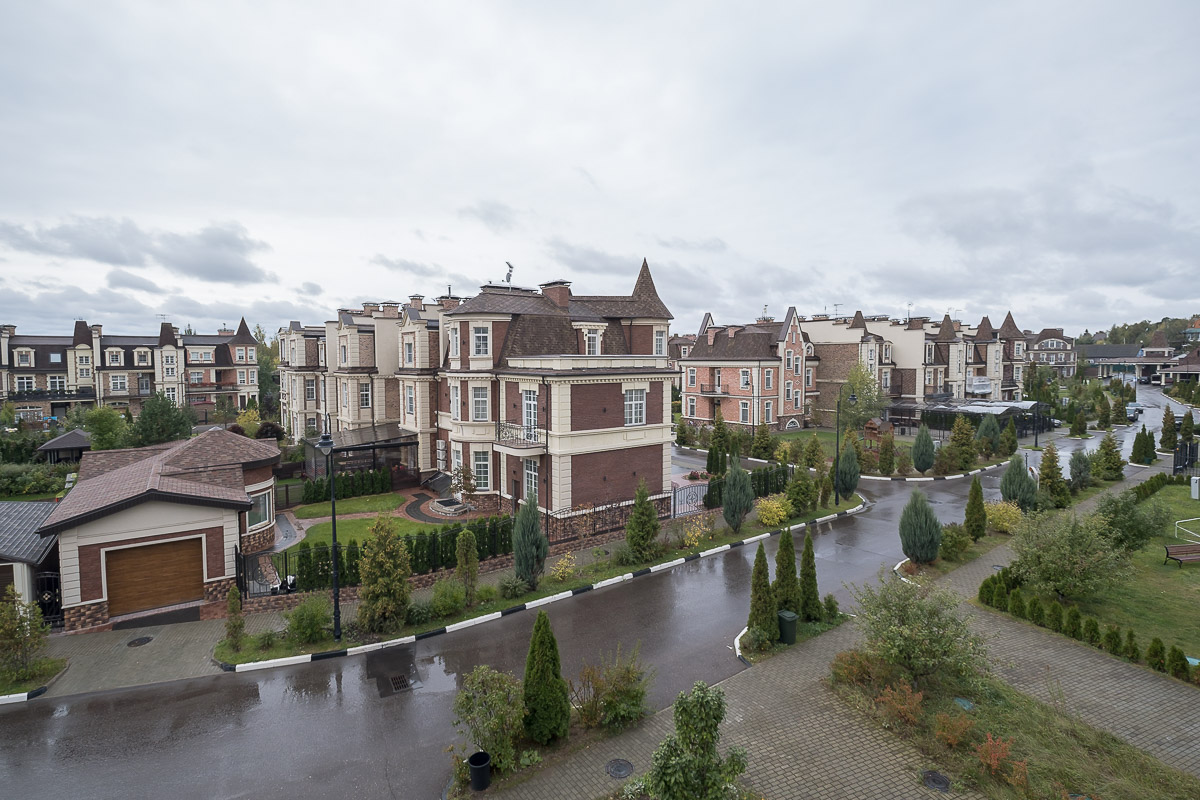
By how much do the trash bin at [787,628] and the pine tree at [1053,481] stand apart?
17.9 meters

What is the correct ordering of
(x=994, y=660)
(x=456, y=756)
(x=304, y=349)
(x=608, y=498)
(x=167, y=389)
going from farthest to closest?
1. (x=167, y=389)
2. (x=304, y=349)
3. (x=608, y=498)
4. (x=994, y=660)
5. (x=456, y=756)

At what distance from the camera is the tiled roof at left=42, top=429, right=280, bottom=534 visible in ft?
48.6

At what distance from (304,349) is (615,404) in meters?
27.6

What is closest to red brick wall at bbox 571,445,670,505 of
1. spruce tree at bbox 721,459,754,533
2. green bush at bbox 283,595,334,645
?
spruce tree at bbox 721,459,754,533

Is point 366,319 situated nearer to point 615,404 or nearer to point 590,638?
point 615,404

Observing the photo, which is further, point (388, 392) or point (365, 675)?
point (388, 392)

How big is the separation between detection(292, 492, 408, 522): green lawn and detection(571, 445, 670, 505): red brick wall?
932cm

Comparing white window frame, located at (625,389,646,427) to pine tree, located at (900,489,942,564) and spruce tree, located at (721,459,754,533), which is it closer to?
spruce tree, located at (721,459,754,533)

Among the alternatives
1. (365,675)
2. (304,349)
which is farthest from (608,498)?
(304,349)

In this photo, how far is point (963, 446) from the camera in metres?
34.4

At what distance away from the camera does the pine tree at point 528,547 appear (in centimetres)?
1639

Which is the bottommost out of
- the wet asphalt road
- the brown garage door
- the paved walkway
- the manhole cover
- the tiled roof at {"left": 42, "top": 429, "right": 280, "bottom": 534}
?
the manhole cover

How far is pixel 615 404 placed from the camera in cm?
2388

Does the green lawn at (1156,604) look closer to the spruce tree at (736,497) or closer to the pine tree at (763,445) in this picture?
the spruce tree at (736,497)
